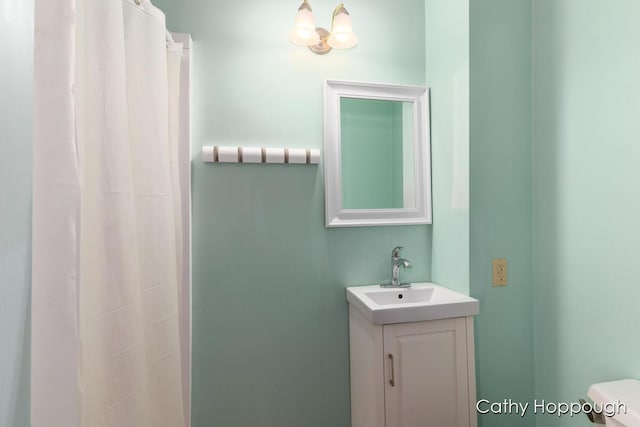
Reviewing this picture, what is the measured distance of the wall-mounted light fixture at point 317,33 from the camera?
133 cm

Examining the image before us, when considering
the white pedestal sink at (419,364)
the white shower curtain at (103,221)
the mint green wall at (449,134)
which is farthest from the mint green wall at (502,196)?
the white shower curtain at (103,221)

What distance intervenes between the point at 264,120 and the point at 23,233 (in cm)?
102

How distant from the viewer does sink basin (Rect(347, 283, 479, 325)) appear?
3.78ft

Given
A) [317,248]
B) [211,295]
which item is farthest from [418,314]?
[211,295]

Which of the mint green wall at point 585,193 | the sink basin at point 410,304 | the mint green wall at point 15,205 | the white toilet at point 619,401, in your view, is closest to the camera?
the mint green wall at point 15,205

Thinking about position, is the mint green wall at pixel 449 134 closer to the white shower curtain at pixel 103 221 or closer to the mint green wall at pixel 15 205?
the white shower curtain at pixel 103 221

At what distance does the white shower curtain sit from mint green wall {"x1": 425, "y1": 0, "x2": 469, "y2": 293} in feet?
3.75

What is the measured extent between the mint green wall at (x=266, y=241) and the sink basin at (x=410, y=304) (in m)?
0.12

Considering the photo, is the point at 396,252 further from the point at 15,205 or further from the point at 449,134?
the point at 15,205

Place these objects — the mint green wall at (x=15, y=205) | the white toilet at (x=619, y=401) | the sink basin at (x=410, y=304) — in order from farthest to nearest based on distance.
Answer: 1. the sink basin at (x=410, y=304)
2. the white toilet at (x=619, y=401)
3. the mint green wall at (x=15, y=205)

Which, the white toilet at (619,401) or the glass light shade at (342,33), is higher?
the glass light shade at (342,33)

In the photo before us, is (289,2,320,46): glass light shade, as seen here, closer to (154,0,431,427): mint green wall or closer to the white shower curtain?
(154,0,431,427): mint green wall

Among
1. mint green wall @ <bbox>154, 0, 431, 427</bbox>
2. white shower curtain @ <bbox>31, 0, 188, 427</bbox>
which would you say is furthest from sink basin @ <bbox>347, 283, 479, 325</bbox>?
white shower curtain @ <bbox>31, 0, 188, 427</bbox>

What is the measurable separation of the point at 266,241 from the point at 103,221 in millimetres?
728
